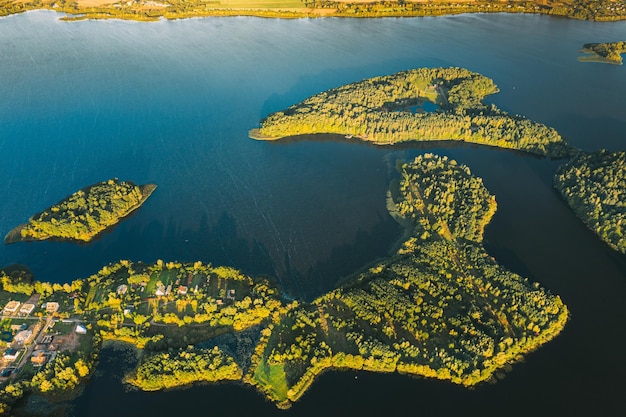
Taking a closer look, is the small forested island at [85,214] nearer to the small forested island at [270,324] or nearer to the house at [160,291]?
the small forested island at [270,324]

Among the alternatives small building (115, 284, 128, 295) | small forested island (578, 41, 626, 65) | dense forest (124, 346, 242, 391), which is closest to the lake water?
dense forest (124, 346, 242, 391)

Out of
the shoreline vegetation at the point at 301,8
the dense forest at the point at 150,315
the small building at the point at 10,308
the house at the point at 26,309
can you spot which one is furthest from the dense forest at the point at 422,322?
Answer: the shoreline vegetation at the point at 301,8

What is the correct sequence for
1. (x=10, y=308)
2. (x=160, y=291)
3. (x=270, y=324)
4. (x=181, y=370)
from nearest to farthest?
(x=181, y=370), (x=270, y=324), (x=10, y=308), (x=160, y=291)

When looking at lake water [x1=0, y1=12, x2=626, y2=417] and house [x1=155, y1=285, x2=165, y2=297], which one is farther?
house [x1=155, y1=285, x2=165, y2=297]

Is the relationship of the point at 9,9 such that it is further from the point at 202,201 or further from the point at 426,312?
the point at 426,312

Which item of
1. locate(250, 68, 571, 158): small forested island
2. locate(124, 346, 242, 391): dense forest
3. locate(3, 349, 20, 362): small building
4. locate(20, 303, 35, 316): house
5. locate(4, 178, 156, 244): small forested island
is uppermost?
locate(250, 68, 571, 158): small forested island

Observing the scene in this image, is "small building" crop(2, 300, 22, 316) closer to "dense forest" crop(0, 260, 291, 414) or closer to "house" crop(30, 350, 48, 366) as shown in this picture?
"dense forest" crop(0, 260, 291, 414)

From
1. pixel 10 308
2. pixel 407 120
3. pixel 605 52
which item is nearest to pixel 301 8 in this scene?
pixel 407 120

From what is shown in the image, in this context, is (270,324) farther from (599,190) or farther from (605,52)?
(605,52)
